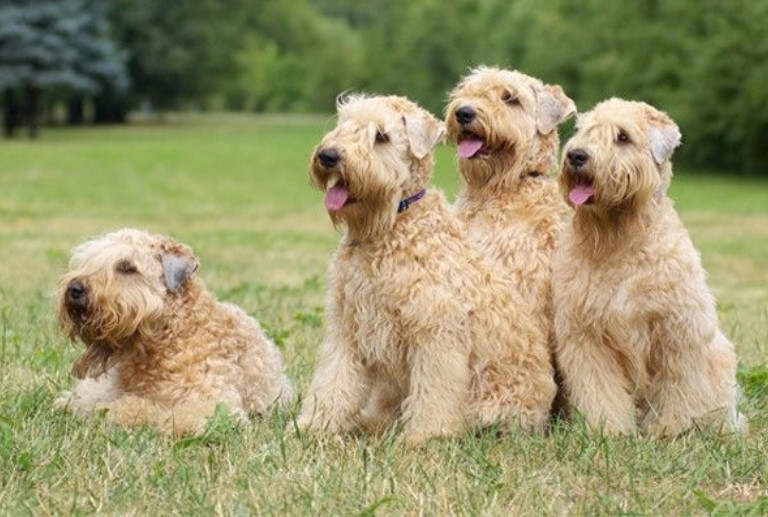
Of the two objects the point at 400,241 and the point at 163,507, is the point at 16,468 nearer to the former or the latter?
the point at 163,507

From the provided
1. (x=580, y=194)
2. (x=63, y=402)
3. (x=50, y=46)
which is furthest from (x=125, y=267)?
(x=50, y=46)

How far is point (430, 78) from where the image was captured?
5641 cm

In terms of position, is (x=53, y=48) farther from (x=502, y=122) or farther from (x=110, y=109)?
(x=502, y=122)

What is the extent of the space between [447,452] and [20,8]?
44.5m

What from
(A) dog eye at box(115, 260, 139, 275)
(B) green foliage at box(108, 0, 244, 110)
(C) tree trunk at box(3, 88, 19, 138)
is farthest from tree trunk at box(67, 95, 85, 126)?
(A) dog eye at box(115, 260, 139, 275)

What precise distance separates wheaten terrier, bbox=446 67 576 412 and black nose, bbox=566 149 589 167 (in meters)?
0.51

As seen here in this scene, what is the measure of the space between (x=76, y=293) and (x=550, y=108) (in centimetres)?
254

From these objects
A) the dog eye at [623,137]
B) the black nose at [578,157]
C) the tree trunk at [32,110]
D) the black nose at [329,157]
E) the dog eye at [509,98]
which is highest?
the dog eye at [509,98]

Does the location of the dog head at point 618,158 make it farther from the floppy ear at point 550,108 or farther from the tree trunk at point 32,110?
the tree trunk at point 32,110

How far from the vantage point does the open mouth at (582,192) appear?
526cm

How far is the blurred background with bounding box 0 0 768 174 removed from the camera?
34469 millimetres

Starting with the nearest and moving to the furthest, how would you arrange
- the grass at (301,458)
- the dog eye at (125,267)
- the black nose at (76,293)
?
the grass at (301,458)
the black nose at (76,293)
the dog eye at (125,267)

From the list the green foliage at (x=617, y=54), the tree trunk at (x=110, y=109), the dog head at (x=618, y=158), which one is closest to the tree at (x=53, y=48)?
the tree trunk at (x=110, y=109)

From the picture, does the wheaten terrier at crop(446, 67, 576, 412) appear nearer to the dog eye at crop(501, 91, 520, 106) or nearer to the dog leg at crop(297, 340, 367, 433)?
the dog eye at crop(501, 91, 520, 106)
